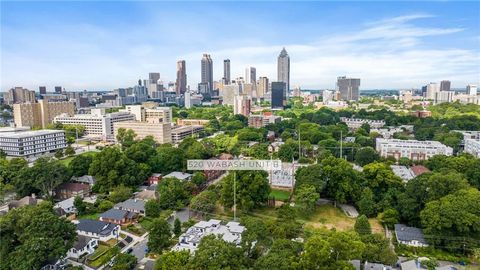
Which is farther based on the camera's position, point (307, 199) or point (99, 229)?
point (307, 199)

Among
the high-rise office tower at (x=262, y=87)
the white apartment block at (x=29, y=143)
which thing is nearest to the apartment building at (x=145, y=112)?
the white apartment block at (x=29, y=143)

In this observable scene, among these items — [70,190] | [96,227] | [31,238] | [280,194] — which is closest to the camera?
[31,238]

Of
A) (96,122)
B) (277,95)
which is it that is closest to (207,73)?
(277,95)

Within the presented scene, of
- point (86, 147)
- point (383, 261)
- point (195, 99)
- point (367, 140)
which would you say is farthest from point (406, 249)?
point (195, 99)

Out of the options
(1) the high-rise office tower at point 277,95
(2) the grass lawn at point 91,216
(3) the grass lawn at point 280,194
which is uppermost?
(1) the high-rise office tower at point 277,95

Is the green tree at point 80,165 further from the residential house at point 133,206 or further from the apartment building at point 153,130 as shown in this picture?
the apartment building at point 153,130

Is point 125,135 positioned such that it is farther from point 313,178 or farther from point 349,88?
point 349,88
